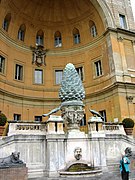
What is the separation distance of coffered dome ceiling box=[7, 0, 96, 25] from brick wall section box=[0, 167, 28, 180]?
19.1 meters

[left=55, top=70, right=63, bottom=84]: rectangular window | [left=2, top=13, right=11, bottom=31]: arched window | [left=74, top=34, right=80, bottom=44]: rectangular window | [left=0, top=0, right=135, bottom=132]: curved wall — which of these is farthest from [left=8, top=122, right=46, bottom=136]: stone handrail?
[left=74, top=34, right=80, bottom=44]: rectangular window

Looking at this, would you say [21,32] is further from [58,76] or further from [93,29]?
[93,29]

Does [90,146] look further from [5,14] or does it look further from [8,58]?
[5,14]

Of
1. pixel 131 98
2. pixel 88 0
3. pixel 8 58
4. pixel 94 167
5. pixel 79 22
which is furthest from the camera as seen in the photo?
pixel 79 22

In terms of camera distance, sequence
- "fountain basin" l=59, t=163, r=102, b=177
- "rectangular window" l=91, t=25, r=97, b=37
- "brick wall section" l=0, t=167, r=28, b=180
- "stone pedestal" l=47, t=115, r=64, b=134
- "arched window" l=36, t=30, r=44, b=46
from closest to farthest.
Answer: "brick wall section" l=0, t=167, r=28, b=180, "fountain basin" l=59, t=163, r=102, b=177, "stone pedestal" l=47, t=115, r=64, b=134, "rectangular window" l=91, t=25, r=97, b=37, "arched window" l=36, t=30, r=44, b=46

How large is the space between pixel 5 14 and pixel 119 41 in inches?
493

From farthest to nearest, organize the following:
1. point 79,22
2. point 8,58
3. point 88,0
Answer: point 79,22 → point 88,0 → point 8,58

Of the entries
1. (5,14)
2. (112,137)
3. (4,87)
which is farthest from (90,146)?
(5,14)

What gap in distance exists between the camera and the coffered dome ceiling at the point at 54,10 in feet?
78.3

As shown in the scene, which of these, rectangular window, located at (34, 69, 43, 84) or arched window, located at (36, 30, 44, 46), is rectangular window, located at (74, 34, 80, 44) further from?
rectangular window, located at (34, 69, 43, 84)

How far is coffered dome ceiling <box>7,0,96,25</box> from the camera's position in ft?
78.3

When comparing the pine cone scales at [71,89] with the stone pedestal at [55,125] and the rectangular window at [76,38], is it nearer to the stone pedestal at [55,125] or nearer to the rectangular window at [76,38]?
the stone pedestal at [55,125]

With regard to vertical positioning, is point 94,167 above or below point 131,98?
below

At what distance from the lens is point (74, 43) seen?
85.0 ft
